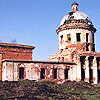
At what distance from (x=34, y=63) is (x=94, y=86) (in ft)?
25.2

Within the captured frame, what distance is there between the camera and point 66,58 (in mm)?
36031

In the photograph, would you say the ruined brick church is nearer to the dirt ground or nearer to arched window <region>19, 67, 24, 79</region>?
arched window <region>19, 67, 24, 79</region>

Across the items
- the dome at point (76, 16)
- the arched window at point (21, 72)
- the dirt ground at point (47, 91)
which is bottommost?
the dirt ground at point (47, 91)

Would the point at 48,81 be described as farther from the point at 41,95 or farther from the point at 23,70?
the point at 41,95

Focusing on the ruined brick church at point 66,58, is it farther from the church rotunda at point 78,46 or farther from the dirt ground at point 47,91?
the dirt ground at point 47,91

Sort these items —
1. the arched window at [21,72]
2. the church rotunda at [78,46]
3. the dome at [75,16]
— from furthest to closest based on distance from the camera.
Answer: the dome at [75,16], the church rotunda at [78,46], the arched window at [21,72]

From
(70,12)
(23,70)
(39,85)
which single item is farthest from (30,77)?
(70,12)

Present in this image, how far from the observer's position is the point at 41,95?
25078 millimetres

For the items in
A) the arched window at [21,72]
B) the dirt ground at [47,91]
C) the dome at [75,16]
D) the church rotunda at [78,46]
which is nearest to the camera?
the dirt ground at [47,91]

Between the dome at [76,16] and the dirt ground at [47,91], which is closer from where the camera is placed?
the dirt ground at [47,91]

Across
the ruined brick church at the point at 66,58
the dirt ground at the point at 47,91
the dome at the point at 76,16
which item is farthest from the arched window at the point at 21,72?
the dome at the point at 76,16

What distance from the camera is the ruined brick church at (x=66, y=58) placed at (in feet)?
106

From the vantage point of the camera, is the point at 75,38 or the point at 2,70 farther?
the point at 75,38

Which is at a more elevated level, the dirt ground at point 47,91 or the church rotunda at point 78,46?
the church rotunda at point 78,46
